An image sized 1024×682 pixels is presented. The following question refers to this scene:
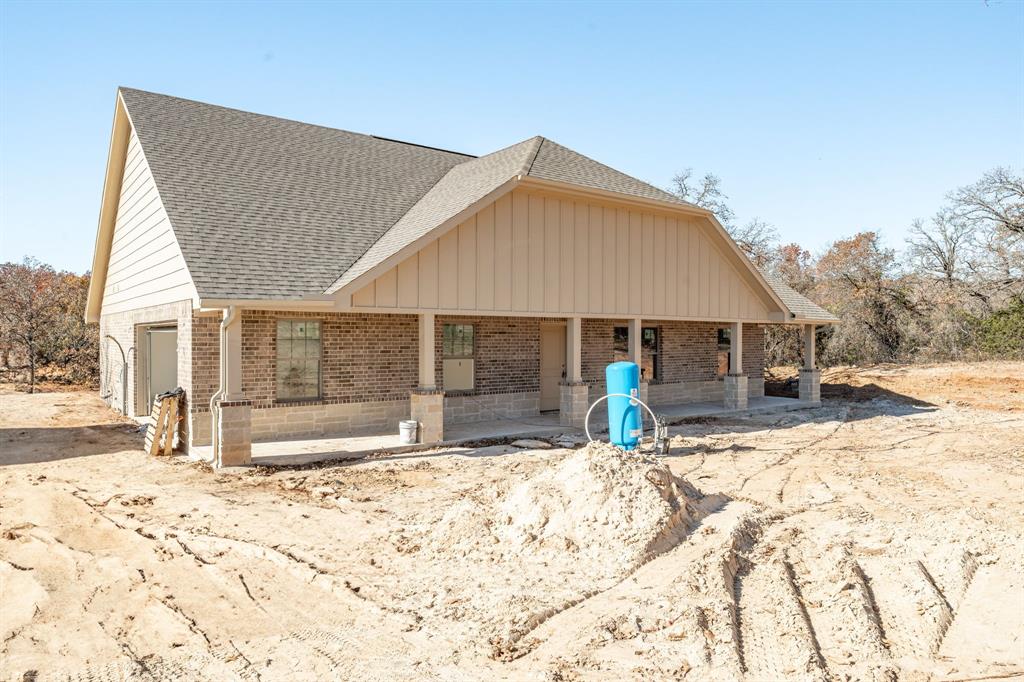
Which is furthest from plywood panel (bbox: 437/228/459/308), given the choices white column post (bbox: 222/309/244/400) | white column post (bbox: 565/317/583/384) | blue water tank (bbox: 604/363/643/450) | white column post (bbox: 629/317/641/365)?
white column post (bbox: 629/317/641/365)

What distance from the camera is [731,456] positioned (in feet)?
36.7

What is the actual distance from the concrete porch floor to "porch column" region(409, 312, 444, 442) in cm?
25

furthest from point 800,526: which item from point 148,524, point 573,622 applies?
point 148,524

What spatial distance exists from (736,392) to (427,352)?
947 cm

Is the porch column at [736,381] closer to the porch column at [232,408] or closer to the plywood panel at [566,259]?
the plywood panel at [566,259]

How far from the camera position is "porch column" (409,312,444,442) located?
11758mm

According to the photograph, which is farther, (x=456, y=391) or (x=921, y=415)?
(x=921, y=415)

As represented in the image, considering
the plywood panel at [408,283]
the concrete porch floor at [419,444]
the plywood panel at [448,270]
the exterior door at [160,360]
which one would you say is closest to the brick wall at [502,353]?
the concrete porch floor at [419,444]

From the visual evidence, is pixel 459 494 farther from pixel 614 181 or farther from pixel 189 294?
pixel 614 181

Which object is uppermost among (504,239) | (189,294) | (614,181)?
(614,181)

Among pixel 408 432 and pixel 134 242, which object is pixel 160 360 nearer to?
pixel 134 242

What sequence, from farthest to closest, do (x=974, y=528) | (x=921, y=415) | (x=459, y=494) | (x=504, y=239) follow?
(x=921, y=415)
(x=504, y=239)
(x=459, y=494)
(x=974, y=528)

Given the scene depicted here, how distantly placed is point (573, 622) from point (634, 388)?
6995mm

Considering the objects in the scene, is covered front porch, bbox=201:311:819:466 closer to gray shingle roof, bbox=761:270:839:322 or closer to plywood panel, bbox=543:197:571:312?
gray shingle roof, bbox=761:270:839:322
